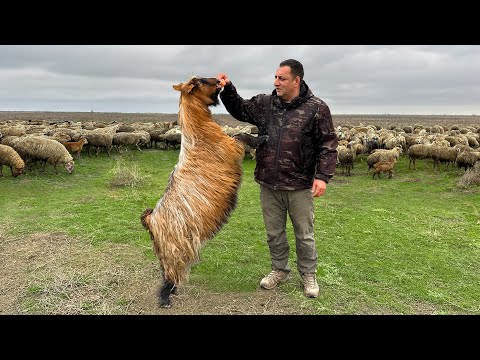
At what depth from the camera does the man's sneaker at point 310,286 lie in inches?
181

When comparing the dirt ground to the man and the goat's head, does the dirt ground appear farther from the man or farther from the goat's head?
the goat's head

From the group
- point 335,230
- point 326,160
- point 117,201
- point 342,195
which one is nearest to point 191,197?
point 326,160

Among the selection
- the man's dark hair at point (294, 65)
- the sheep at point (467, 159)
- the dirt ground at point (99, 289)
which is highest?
the man's dark hair at point (294, 65)

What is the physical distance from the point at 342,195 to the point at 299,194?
7.16m

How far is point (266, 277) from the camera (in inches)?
194

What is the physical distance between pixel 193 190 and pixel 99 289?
6.74 ft

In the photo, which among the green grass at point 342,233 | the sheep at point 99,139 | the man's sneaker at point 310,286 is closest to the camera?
the man's sneaker at point 310,286

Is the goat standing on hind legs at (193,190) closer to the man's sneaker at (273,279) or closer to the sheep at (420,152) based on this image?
the man's sneaker at (273,279)

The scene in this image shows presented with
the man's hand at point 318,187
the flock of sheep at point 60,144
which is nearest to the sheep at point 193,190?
the man's hand at point 318,187

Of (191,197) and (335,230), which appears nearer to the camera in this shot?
(191,197)

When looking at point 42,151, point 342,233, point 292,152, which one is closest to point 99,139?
point 42,151

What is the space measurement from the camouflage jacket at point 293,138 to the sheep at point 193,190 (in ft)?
1.27

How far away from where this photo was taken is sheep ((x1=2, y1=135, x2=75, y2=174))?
1363 centimetres

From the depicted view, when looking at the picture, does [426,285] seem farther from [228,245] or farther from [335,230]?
[228,245]
